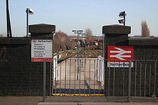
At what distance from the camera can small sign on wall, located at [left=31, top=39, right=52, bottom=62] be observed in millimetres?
7352

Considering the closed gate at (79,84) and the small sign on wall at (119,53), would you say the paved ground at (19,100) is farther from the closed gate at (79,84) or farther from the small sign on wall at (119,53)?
the small sign on wall at (119,53)

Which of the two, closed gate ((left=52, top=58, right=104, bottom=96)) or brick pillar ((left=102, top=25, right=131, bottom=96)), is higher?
brick pillar ((left=102, top=25, right=131, bottom=96))

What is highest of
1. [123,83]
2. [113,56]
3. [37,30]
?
[37,30]

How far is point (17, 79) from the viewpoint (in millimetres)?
7457

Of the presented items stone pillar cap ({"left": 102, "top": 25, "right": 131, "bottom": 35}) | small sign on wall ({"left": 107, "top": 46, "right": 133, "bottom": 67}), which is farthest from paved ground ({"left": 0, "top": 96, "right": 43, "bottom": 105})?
stone pillar cap ({"left": 102, "top": 25, "right": 131, "bottom": 35})

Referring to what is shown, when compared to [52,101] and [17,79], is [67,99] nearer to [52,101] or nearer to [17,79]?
[52,101]

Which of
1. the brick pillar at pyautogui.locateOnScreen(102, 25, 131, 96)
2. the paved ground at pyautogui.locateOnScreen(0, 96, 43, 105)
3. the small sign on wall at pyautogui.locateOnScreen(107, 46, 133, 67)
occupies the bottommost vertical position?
the paved ground at pyautogui.locateOnScreen(0, 96, 43, 105)

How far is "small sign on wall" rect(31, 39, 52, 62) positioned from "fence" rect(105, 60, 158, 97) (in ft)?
7.17

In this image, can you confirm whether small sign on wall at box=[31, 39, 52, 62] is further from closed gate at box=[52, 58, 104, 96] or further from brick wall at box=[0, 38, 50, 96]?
closed gate at box=[52, 58, 104, 96]

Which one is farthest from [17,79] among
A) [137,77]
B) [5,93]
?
[137,77]

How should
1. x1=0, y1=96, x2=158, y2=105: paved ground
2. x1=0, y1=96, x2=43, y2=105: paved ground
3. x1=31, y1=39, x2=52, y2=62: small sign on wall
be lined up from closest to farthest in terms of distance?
x1=0, y1=96, x2=158, y2=105: paved ground → x1=0, y1=96, x2=43, y2=105: paved ground → x1=31, y1=39, x2=52, y2=62: small sign on wall

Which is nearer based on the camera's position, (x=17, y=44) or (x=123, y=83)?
(x=123, y=83)

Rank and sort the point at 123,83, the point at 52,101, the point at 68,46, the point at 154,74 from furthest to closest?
the point at 68,46 → the point at 154,74 → the point at 123,83 → the point at 52,101

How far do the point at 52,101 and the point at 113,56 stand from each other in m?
2.73
